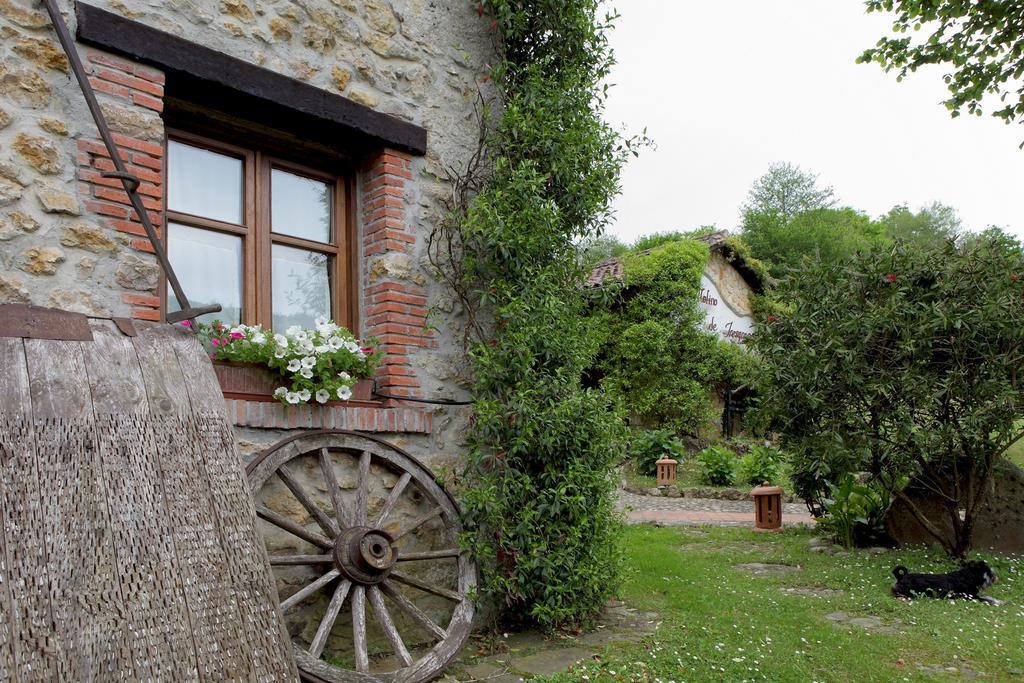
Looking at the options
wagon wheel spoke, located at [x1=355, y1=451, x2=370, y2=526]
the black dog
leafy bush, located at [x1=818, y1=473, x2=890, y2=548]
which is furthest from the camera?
leafy bush, located at [x1=818, y1=473, x2=890, y2=548]

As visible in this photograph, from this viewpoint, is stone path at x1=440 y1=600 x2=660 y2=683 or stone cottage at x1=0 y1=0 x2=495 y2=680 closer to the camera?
stone cottage at x1=0 y1=0 x2=495 y2=680

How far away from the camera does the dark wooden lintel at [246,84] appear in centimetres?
331

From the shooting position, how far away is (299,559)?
3.51m

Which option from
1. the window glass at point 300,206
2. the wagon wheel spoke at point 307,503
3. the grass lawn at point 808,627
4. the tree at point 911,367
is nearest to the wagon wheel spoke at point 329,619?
the wagon wheel spoke at point 307,503

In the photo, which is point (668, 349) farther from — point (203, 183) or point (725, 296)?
point (203, 183)

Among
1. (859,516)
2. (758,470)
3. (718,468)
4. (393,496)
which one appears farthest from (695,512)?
(393,496)

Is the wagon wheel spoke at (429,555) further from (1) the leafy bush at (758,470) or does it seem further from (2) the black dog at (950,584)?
(1) the leafy bush at (758,470)

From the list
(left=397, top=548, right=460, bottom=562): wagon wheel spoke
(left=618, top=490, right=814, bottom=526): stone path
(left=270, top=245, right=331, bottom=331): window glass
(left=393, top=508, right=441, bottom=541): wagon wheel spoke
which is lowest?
(left=618, top=490, right=814, bottom=526): stone path

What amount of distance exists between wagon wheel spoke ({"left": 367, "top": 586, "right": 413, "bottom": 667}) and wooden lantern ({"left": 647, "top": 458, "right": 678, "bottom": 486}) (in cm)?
995

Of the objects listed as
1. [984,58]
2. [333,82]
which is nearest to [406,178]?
[333,82]

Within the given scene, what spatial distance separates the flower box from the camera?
3576 mm

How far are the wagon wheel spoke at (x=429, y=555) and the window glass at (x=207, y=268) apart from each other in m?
1.45

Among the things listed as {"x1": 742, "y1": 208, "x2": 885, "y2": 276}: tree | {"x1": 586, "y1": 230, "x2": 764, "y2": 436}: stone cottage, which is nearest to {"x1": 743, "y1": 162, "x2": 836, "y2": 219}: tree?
{"x1": 742, "y1": 208, "x2": 885, "y2": 276}: tree

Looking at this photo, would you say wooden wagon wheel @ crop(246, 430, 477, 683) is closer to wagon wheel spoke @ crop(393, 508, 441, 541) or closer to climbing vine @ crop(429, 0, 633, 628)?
wagon wheel spoke @ crop(393, 508, 441, 541)
